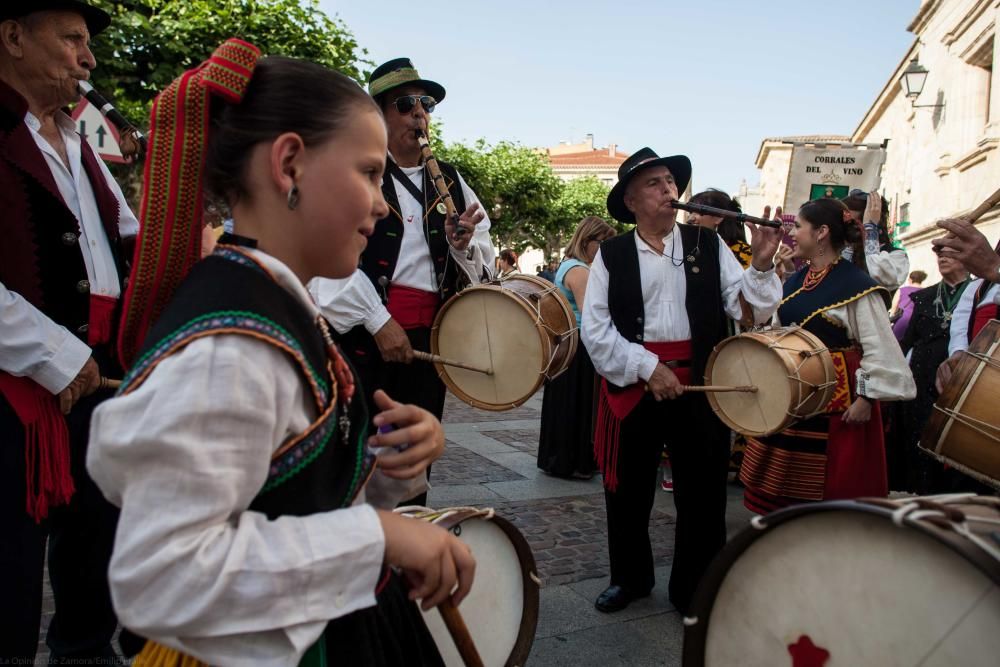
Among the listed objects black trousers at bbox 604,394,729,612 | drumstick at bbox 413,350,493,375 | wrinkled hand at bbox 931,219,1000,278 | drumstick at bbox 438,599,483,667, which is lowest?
black trousers at bbox 604,394,729,612

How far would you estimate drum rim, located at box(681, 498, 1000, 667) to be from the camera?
1.04 meters

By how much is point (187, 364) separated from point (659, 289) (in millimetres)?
2823

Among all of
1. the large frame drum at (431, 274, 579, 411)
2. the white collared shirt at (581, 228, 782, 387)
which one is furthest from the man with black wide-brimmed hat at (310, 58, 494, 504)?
the white collared shirt at (581, 228, 782, 387)

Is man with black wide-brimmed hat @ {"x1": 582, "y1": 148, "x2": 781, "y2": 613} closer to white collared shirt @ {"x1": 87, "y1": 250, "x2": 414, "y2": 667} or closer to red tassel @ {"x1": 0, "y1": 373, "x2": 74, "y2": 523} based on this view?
red tassel @ {"x1": 0, "y1": 373, "x2": 74, "y2": 523}

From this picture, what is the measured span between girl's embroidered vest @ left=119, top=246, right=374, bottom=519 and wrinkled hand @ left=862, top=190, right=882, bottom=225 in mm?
5985

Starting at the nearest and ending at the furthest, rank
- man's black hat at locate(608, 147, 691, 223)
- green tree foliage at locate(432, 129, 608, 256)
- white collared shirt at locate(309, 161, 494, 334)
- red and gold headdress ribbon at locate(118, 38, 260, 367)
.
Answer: red and gold headdress ribbon at locate(118, 38, 260, 367), white collared shirt at locate(309, 161, 494, 334), man's black hat at locate(608, 147, 691, 223), green tree foliage at locate(432, 129, 608, 256)

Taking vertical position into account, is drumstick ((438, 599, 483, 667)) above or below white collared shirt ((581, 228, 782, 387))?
below

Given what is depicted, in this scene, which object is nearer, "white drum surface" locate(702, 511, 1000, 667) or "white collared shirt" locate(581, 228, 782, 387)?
"white drum surface" locate(702, 511, 1000, 667)

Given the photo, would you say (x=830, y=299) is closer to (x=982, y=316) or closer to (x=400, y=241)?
(x=982, y=316)

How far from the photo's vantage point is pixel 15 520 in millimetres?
1954

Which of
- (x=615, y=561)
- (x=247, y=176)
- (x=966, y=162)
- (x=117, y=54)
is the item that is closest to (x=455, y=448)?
(x=615, y=561)

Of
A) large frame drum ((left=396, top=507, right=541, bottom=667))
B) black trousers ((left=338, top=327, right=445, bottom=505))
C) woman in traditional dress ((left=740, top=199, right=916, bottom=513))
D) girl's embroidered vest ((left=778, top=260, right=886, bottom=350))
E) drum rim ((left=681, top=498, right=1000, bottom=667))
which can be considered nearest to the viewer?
drum rim ((left=681, top=498, right=1000, bottom=667))

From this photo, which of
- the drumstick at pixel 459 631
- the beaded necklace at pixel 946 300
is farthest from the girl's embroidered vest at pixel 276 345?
the beaded necklace at pixel 946 300

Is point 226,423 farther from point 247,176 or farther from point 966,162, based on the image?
point 966,162
